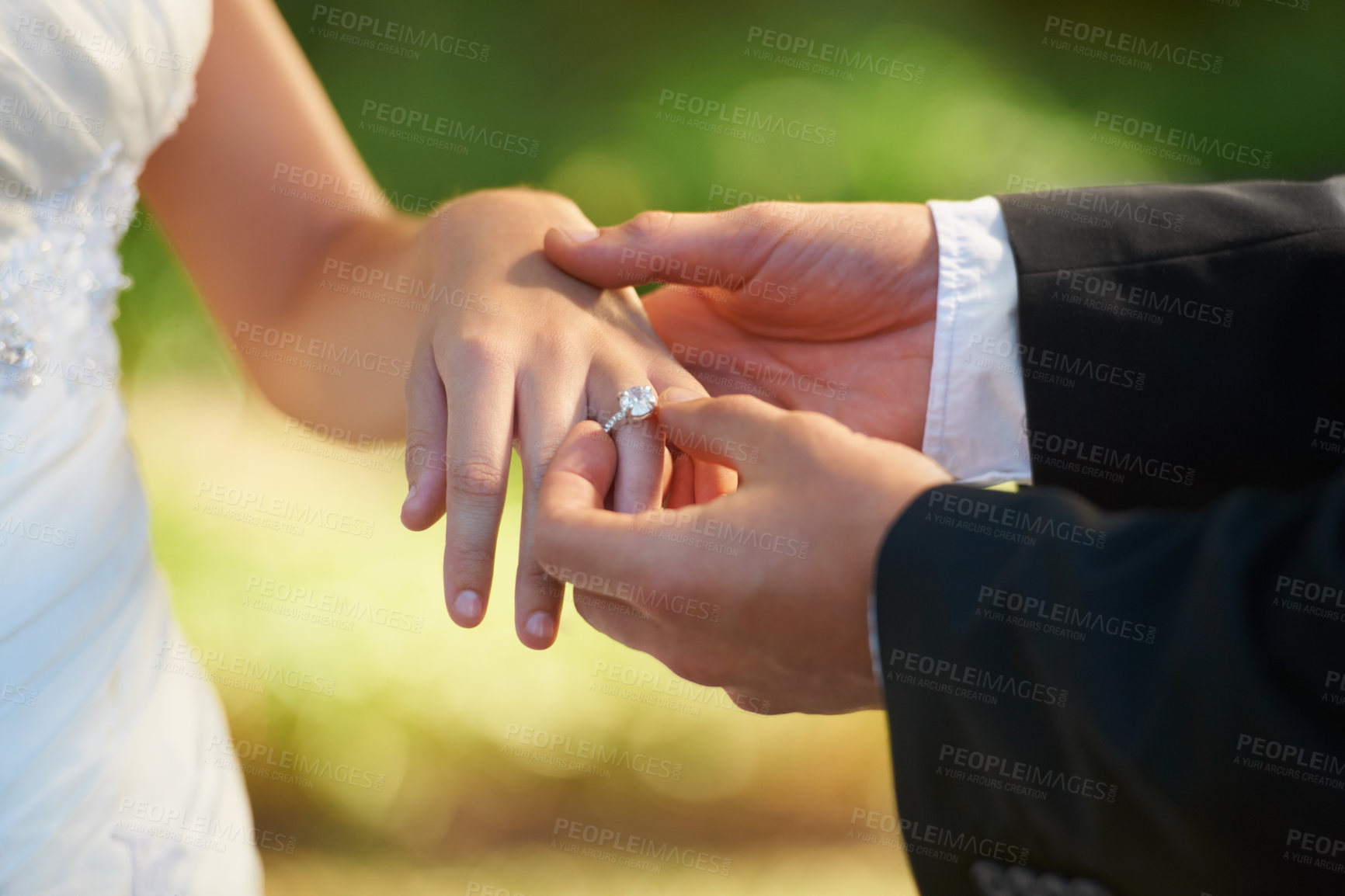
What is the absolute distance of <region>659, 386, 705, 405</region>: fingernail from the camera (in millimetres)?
883

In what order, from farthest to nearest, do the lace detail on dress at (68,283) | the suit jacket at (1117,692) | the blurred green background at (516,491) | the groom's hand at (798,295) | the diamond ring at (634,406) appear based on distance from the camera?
1. the blurred green background at (516,491)
2. the groom's hand at (798,295)
3. the diamond ring at (634,406)
4. the lace detail on dress at (68,283)
5. the suit jacket at (1117,692)

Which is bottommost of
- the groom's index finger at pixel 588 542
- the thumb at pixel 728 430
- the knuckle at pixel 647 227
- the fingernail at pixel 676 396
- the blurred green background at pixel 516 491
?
the blurred green background at pixel 516 491

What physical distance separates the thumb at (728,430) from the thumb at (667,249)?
201 millimetres

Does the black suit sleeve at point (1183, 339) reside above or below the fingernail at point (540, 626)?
above

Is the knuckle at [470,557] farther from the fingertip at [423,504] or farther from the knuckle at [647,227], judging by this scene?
the knuckle at [647,227]

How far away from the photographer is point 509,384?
0.92 meters

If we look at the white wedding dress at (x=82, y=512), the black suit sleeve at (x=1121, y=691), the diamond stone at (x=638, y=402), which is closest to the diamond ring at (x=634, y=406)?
the diamond stone at (x=638, y=402)

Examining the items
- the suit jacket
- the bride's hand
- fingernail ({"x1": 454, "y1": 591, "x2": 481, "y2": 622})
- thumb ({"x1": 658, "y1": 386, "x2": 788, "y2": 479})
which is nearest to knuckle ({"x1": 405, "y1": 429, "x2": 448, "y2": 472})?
the bride's hand

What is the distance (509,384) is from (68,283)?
0.43 m

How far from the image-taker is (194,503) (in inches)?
82.1

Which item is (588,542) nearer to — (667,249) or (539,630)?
(539,630)

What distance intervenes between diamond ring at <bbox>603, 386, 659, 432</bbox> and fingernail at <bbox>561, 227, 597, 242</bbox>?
210mm

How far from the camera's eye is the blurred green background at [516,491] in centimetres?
196

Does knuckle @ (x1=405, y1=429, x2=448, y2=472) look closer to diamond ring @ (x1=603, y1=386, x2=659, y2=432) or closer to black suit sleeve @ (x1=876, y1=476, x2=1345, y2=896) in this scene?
diamond ring @ (x1=603, y1=386, x2=659, y2=432)
